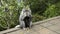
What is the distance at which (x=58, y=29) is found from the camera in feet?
15.8

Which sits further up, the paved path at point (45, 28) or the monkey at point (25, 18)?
the monkey at point (25, 18)

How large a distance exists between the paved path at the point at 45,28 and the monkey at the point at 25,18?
163 millimetres

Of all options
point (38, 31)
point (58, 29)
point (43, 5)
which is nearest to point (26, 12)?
point (38, 31)

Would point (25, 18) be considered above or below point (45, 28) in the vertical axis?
above

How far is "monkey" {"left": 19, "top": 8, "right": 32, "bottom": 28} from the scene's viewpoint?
4.56 metres

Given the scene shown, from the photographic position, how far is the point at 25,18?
465 centimetres

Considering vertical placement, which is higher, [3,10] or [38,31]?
[3,10]

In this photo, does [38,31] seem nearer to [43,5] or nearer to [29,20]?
[29,20]

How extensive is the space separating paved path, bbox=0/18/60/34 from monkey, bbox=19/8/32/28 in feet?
0.53

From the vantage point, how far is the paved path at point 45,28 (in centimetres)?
461

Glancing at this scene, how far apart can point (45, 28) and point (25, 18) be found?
0.72 metres

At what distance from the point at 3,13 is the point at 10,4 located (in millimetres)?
493

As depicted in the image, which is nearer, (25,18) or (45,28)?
(25,18)

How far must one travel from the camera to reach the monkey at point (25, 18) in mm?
4559
